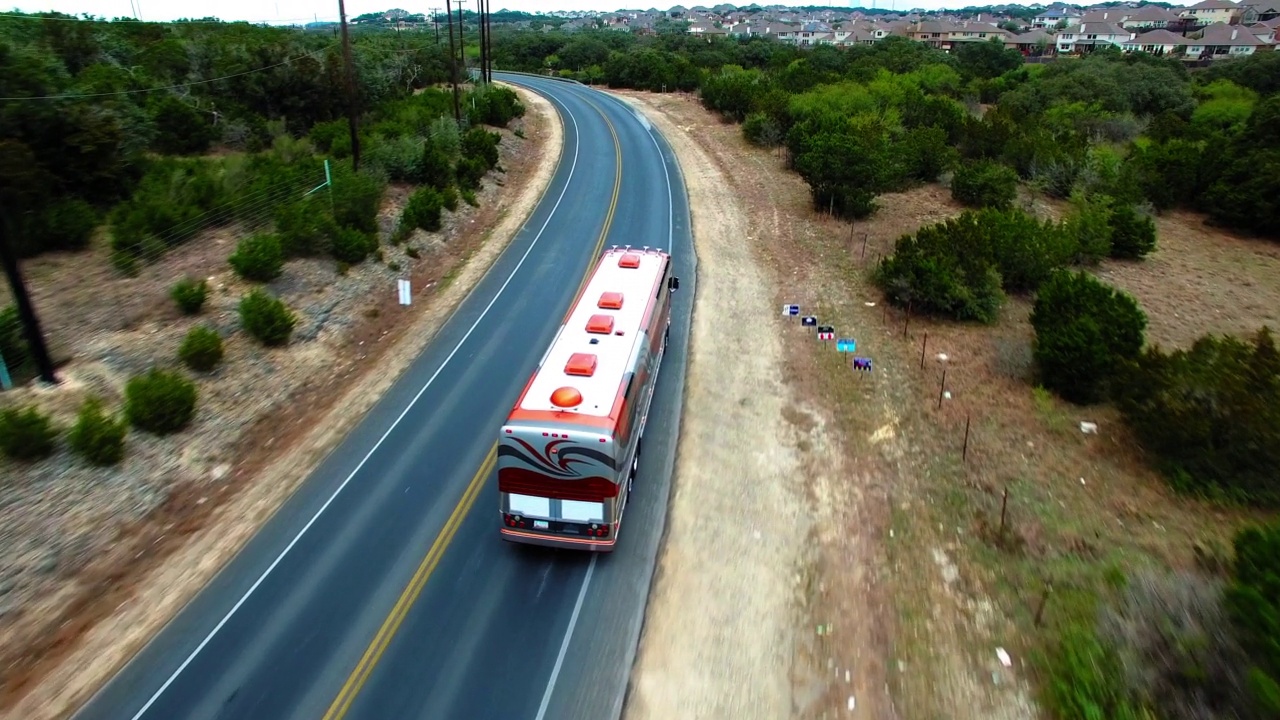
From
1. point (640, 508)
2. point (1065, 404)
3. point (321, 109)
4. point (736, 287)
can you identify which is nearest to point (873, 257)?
point (736, 287)

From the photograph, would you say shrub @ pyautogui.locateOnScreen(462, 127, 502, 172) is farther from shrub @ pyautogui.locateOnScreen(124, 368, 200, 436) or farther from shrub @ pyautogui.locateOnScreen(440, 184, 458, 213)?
shrub @ pyautogui.locateOnScreen(124, 368, 200, 436)

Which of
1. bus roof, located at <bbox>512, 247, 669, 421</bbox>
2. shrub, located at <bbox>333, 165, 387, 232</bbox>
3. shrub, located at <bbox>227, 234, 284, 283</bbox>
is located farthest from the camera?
shrub, located at <bbox>333, 165, 387, 232</bbox>

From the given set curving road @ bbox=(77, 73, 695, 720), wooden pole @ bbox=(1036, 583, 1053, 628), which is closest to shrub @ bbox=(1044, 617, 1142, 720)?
wooden pole @ bbox=(1036, 583, 1053, 628)

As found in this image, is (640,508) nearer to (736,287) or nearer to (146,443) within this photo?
(146,443)

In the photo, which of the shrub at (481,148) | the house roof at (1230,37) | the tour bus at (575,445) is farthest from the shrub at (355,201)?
the house roof at (1230,37)

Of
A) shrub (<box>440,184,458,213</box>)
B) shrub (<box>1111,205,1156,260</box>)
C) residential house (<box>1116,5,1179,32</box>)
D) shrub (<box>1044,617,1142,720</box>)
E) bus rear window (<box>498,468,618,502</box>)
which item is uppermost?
residential house (<box>1116,5,1179,32</box>)

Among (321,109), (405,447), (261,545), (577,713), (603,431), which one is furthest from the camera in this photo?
(321,109)
